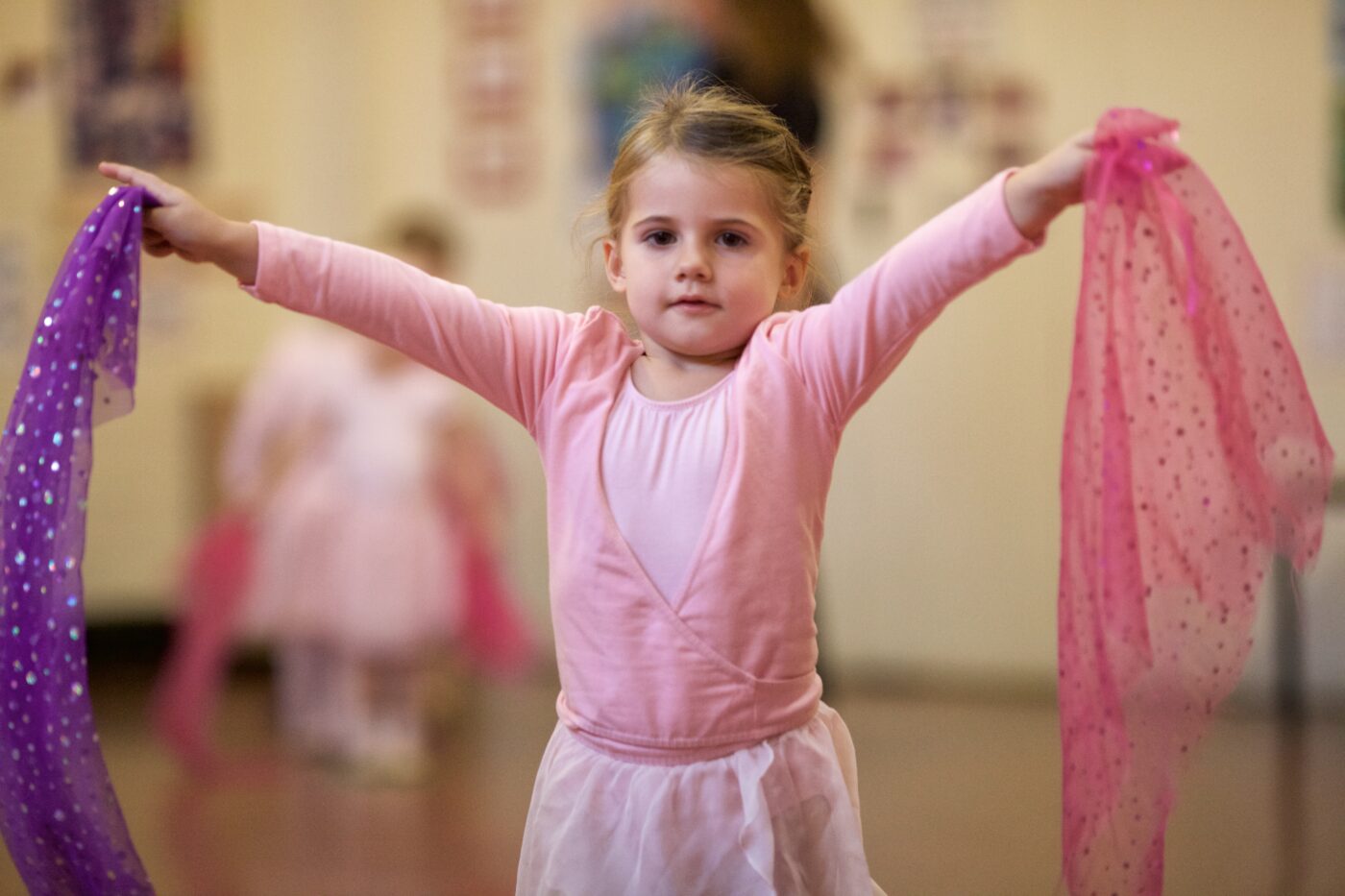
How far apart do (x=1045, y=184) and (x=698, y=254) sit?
305mm

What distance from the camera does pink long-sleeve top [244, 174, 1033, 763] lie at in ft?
4.25

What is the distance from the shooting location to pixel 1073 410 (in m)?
1.36

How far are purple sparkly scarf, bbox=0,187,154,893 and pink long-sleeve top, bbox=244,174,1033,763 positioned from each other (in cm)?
22

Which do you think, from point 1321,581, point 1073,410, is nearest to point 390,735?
point 1321,581

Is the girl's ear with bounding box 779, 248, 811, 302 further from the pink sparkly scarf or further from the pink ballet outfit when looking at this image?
the pink sparkly scarf

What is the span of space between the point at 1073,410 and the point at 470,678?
3287mm

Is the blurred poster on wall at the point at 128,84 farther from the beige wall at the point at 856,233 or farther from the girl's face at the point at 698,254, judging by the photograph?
the girl's face at the point at 698,254

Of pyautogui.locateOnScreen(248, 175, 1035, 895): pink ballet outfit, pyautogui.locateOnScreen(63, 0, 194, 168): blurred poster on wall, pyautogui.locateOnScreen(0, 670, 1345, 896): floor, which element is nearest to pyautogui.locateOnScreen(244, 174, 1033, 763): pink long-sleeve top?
pyautogui.locateOnScreen(248, 175, 1035, 895): pink ballet outfit

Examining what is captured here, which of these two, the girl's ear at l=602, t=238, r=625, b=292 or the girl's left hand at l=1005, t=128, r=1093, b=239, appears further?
the girl's ear at l=602, t=238, r=625, b=292

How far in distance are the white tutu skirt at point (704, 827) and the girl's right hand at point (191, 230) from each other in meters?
0.53

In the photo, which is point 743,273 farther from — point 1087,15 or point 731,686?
point 1087,15

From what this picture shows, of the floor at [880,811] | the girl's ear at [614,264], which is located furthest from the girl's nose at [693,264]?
the floor at [880,811]

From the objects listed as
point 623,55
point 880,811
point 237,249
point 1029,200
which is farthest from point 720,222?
point 623,55

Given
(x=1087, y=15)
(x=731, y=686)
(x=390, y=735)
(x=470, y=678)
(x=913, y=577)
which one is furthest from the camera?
(x=470, y=678)
